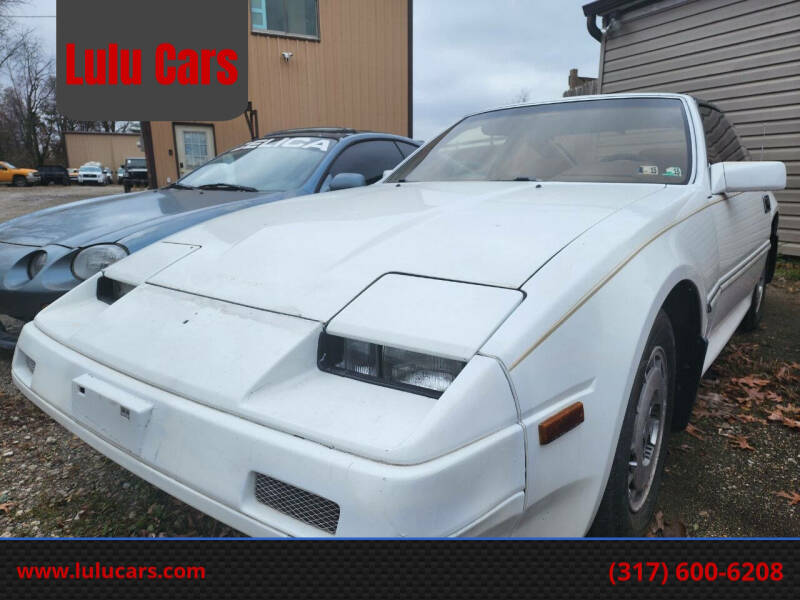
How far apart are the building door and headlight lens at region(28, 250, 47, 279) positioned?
8.13m

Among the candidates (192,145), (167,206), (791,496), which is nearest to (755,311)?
(791,496)

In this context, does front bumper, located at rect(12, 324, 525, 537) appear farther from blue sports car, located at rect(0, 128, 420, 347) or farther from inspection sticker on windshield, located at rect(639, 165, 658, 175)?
blue sports car, located at rect(0, 128, 420, 347)

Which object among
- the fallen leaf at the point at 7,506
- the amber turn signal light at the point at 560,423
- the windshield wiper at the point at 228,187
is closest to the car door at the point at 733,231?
the amber turn signal light at the point at 560,423

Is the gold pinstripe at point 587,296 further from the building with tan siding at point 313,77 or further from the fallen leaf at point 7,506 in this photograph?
the building with tan siding at point 313,77

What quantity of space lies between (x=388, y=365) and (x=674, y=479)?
1.47 metres

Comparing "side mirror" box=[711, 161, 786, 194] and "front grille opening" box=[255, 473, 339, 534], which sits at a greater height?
"side mirror" box=[711, 161, 786, 194]

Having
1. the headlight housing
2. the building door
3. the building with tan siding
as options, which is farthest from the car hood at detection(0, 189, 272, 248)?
the building door

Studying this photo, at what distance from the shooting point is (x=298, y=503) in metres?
1.05

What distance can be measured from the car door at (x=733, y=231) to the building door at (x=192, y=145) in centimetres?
950

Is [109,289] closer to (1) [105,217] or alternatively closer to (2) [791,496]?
(1) [105,217]

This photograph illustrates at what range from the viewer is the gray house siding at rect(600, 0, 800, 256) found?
5.90m

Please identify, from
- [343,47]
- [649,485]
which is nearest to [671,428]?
[649,485]

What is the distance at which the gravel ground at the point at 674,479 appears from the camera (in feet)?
5.72

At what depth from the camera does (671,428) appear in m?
1.99
